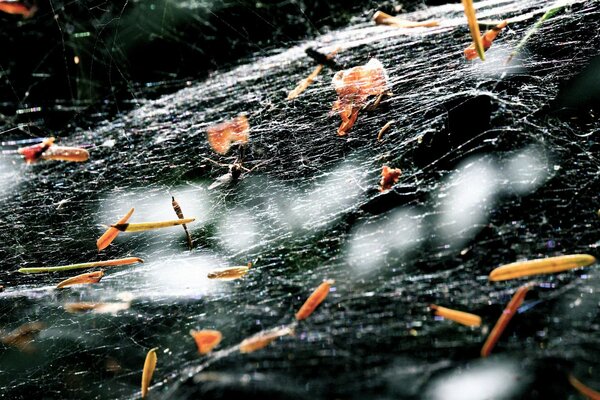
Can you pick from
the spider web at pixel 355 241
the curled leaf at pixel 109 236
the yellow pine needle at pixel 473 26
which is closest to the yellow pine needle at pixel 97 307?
the spider web at pixel 355 241

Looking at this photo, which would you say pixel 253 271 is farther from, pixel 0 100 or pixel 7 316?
pixel 0 100

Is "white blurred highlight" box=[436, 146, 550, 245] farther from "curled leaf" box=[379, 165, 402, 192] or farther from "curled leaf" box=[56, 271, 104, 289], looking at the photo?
"curled leaf" box=[56, 271, 104, 289]

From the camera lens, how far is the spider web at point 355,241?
3.48 feet

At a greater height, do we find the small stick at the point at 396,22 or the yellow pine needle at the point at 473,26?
the small stick at the point at 396,22

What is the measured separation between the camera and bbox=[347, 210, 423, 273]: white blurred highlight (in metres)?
1.32

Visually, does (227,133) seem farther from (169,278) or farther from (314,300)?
(314,300)

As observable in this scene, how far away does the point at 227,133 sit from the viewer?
82.9 inches

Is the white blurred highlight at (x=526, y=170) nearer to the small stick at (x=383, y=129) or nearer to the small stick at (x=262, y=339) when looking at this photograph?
the small stick at (x=383, y=129)

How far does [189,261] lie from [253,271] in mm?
294

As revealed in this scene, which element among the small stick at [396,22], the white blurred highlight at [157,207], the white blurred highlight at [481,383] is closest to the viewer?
the white blurred highlight at [481,383]

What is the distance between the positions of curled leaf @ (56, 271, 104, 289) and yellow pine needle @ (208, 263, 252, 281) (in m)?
0.49

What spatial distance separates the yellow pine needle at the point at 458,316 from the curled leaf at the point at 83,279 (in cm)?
126

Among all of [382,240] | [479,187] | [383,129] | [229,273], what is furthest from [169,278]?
[479,187]

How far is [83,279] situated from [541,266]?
1.63m
